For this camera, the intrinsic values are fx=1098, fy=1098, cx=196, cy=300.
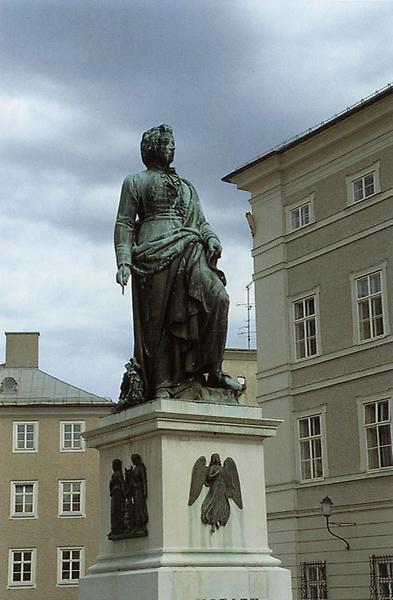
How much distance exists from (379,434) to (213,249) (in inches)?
736

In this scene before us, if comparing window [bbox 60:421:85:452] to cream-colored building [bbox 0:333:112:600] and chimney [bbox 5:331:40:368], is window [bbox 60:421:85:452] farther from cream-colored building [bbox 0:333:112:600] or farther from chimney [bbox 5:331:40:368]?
chimney [bbox 5:331:40:368]

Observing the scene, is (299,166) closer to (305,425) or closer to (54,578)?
(305,425)

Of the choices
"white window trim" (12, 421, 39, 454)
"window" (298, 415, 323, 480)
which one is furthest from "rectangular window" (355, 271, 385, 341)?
"white window trim" (12, 421, 39, 454)

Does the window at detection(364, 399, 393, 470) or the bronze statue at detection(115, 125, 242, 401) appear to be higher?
the window at detection(364, 399, 393, 470)

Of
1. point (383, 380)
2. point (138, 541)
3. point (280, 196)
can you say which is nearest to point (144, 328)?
point (138, 541)

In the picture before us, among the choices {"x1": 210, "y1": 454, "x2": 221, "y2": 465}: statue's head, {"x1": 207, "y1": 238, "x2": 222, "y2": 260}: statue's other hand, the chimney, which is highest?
the chimney

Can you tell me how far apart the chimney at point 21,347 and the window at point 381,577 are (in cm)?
3115

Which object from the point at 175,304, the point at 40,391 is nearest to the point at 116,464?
the point at 175,304

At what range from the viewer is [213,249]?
9.40 m

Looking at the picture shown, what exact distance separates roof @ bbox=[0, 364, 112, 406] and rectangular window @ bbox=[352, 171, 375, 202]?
965 inches

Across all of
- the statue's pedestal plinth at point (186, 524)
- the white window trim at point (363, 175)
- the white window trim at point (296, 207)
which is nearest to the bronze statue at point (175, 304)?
the statue's pedestal plinth at point (186, 524)

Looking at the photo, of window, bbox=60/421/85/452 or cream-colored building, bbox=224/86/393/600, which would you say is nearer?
cream-colored building, bbox=224/86/393/600

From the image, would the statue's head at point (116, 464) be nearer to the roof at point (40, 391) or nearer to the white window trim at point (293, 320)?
the white window trim at point (293, 320)

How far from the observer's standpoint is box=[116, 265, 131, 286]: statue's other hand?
9.05 metres
